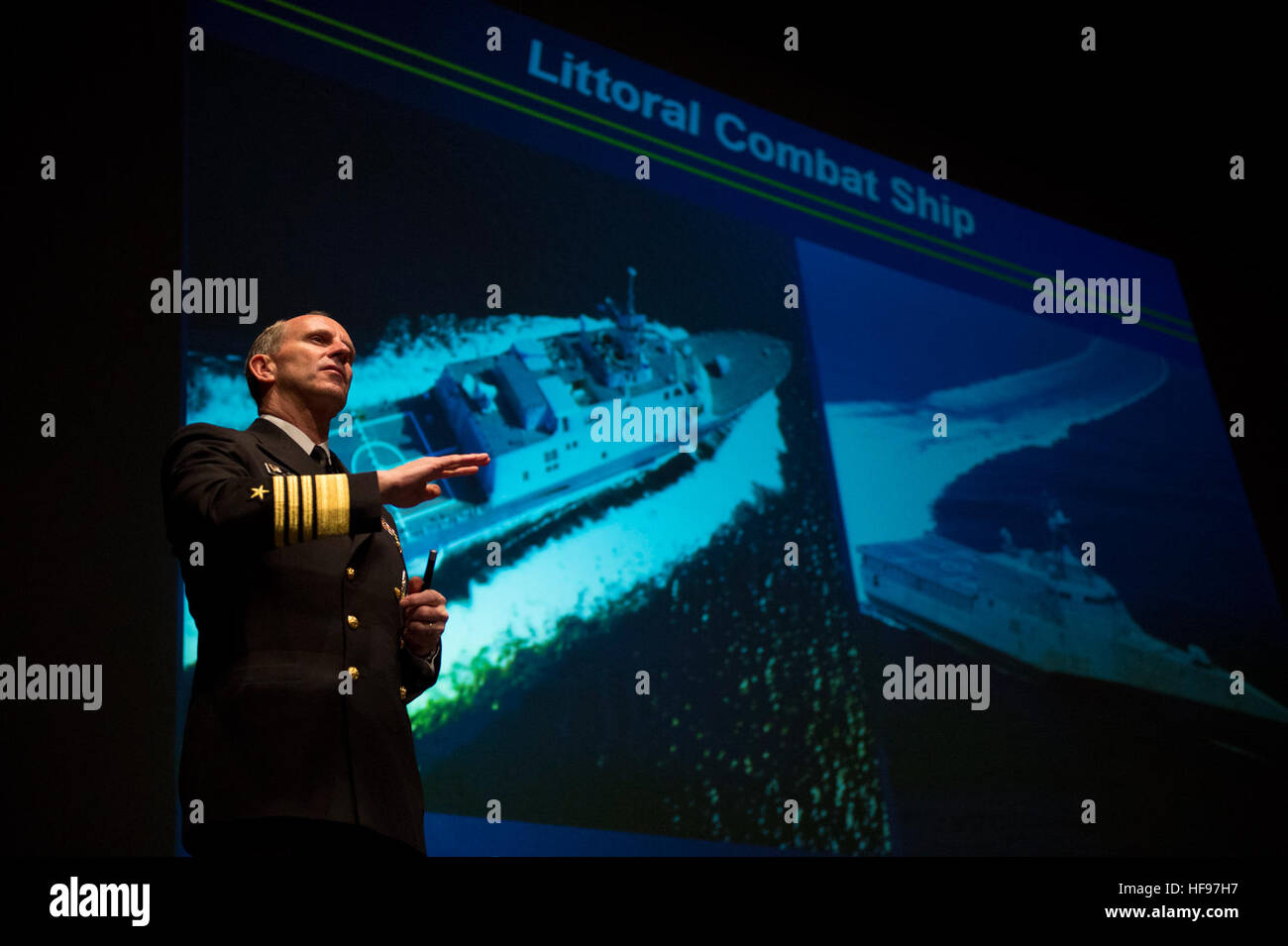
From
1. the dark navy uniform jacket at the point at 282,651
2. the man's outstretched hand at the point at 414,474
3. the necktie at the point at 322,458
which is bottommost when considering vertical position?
the dark navy uniform jacket at the point at 282,651

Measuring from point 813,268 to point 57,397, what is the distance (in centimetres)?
239

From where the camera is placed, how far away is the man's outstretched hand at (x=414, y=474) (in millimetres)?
1362

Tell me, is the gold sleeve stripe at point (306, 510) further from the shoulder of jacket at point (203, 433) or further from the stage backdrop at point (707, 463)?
the stage backdrop at point (707, 463)

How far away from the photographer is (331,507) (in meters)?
1.34

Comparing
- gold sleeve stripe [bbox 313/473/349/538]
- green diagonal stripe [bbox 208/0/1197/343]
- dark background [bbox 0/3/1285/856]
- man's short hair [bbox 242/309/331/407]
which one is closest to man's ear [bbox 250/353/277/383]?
man's short hair [bbox 242/309/331/407]

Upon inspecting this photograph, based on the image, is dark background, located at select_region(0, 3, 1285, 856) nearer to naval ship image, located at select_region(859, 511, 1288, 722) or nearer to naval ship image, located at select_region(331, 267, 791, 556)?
naval ship image, located at select_region(331, 267, 791, 556)

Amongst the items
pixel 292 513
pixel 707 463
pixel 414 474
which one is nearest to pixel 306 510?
pixel 292 513

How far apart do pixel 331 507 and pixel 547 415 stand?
5.02 feet

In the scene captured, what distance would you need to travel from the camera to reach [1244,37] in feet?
14.5

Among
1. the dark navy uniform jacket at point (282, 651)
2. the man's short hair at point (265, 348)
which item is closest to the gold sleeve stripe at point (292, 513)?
the dark navy uniform jacket at point (282, 651)

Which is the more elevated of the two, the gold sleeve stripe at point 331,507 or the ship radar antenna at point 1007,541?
the gold sleeve stripe at point 331,507

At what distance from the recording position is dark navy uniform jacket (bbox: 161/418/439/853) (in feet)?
4.30
